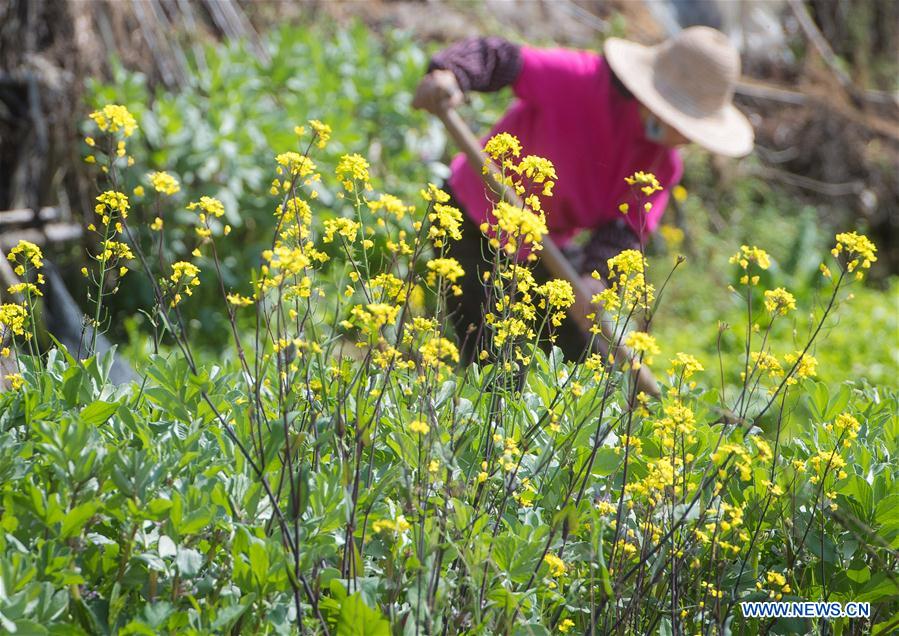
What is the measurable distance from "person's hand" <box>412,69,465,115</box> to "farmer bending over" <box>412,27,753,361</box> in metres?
0.23

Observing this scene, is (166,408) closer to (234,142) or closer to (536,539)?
(536,539)

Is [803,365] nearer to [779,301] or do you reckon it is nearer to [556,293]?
[779,301]

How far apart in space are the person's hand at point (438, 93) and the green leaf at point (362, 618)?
2.05 m

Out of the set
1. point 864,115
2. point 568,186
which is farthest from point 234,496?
point 864,115

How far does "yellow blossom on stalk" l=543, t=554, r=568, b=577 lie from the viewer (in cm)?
149

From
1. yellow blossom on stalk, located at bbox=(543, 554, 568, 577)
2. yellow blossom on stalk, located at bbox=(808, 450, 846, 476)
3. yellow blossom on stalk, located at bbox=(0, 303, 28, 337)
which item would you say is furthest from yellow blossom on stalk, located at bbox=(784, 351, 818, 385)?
yellow blossom on stalk, located at bbox=(0, 303, 28, 337)

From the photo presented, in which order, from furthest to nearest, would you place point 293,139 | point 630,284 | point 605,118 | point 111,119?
point 293,139 → point 605,118 → point 630,284 → point 111,119

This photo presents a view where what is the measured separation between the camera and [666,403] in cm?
204

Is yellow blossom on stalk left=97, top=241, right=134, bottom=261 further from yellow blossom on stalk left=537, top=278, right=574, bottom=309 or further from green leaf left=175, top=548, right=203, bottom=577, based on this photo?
yellow blossom on stalk left=537, top=278, right=574, bottom=309

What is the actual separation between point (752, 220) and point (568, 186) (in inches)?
179

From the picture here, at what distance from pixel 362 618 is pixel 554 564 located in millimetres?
325

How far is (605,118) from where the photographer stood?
11.8ft

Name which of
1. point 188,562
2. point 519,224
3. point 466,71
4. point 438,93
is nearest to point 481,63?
point 466,71

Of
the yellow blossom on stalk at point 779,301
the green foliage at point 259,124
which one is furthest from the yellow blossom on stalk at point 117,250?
the green foliage at point 259,124
